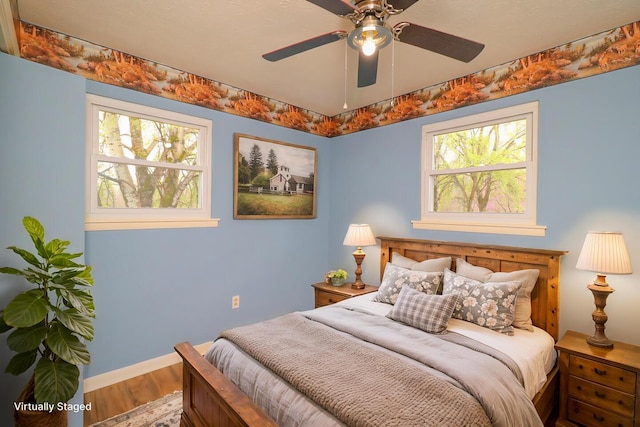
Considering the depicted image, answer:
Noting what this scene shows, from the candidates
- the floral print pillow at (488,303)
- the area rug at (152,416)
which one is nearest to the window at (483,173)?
the floral print pillow at (488,303)

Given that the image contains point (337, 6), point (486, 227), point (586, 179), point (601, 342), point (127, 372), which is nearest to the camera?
point (337, 6)

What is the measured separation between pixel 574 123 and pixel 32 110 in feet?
12.4

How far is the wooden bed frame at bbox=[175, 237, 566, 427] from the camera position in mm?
1461

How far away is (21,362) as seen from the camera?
169 centimetres

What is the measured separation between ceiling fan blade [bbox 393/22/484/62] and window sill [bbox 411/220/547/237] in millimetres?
1529

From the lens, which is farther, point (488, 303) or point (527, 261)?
point (527, 261)

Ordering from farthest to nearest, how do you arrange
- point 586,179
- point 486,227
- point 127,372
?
point 486,227 → point 127,372 → point 586,179

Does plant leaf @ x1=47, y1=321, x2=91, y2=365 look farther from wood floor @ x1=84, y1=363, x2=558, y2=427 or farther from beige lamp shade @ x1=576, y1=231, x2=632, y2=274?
beige lamp shade @ x1=576, y1=231, x2=632, y2=274

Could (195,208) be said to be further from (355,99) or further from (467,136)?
(467,136)

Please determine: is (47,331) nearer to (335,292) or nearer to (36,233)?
(36,233)

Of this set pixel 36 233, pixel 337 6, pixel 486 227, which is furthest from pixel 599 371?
pixel 36 233

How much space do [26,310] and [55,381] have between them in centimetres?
40

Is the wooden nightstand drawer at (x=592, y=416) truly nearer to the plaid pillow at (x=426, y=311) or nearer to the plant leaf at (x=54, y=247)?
the plaid pillow at (x=426, y=311)

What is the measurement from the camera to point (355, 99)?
3.58 meters
